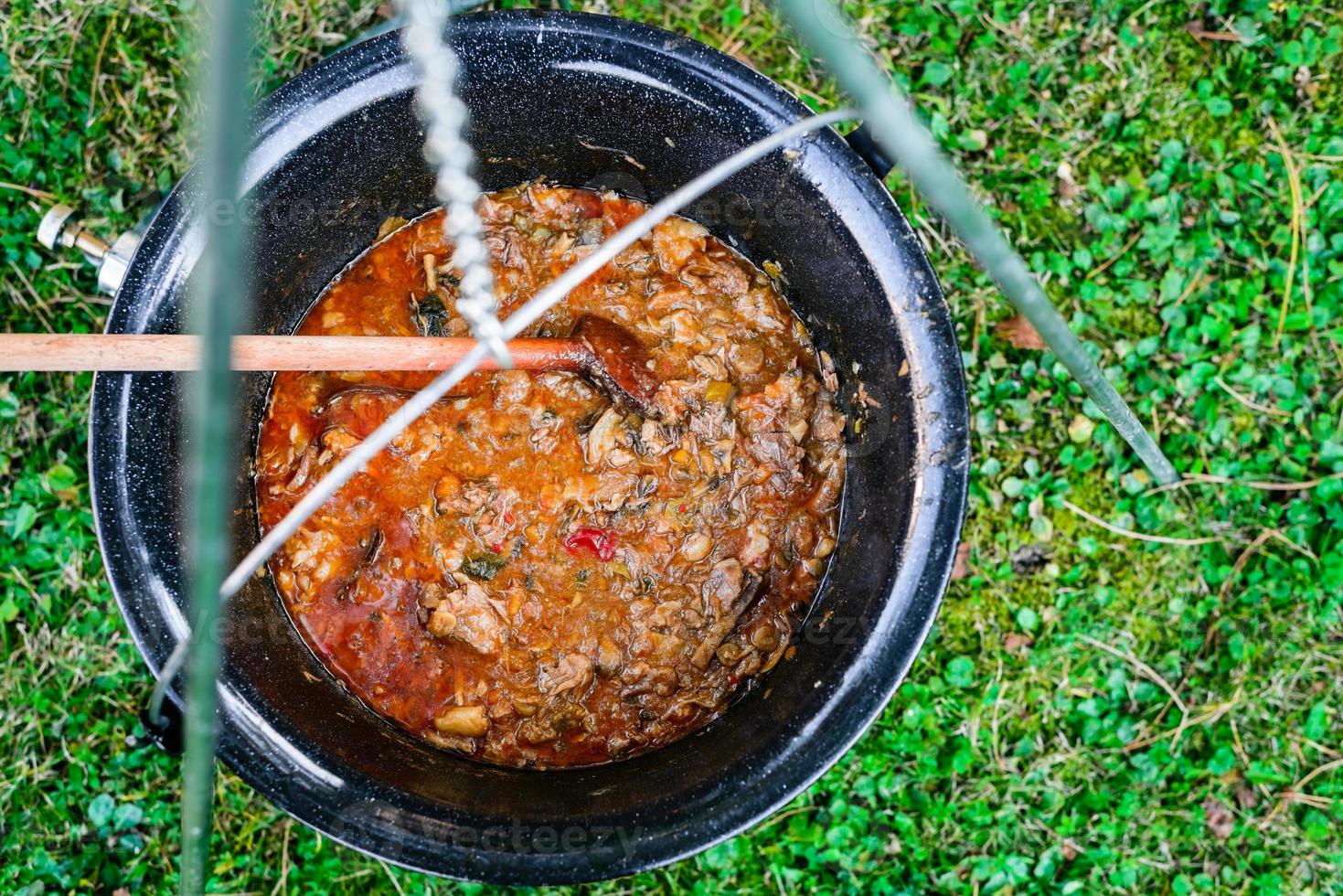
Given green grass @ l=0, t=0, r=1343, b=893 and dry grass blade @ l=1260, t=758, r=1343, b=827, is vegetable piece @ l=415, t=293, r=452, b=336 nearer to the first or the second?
green grass @ l=0, t=0, r=1343, b=893

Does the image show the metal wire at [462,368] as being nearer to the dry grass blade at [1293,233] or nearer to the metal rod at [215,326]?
the metal rod at [215,326]

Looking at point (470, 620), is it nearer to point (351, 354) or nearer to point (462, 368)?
point (351, 354)

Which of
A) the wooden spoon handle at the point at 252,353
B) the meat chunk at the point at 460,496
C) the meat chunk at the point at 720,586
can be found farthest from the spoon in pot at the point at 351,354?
the meat chunk at the point at 720,586

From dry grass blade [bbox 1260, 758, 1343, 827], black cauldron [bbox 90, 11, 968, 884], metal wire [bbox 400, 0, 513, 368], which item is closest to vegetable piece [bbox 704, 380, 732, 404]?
black cauldron [bbox 90, 11, 968, 884]

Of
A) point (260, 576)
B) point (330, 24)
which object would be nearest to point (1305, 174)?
point (330, 24)

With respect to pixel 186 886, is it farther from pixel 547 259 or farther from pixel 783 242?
pixel 783 242

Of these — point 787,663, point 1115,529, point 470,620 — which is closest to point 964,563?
point 1115,529
